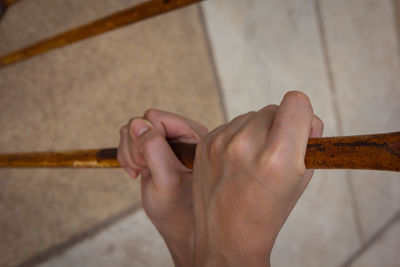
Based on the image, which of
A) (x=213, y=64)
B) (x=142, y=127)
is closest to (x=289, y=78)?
(x=213, y=64)

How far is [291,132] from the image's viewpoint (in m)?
0.30

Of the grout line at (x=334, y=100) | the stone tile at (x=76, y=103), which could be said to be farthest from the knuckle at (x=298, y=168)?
the grout line at (x=334, y=100)

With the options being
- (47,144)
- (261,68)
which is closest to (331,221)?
(261,68)

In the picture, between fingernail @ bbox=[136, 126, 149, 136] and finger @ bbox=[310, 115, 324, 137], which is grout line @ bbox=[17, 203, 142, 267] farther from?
finger @ bbox=[310, 115, 324, 137]

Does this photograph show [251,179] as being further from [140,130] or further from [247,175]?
[140,130]

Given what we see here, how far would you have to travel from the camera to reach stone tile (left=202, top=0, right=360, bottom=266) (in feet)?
4.48

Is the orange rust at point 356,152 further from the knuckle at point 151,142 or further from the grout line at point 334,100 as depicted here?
the grout line at point 334,100

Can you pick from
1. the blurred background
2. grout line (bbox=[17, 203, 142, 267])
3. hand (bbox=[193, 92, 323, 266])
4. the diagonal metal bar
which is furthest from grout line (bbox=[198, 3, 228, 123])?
hand (bbox=[193, 92, 323, 266])

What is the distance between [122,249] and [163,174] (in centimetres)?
75

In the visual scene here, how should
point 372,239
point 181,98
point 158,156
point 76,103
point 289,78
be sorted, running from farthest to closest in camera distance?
point 372,239 → point 289,78 → point 181,98 → point 76,103 → point 158,156

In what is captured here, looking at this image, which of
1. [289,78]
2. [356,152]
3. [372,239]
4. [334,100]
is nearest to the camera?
[356,152]

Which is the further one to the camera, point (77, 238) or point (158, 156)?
point (77, 238)

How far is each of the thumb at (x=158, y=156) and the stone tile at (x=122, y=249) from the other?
69 centimetres

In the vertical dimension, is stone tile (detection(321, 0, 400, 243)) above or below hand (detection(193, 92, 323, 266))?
below
